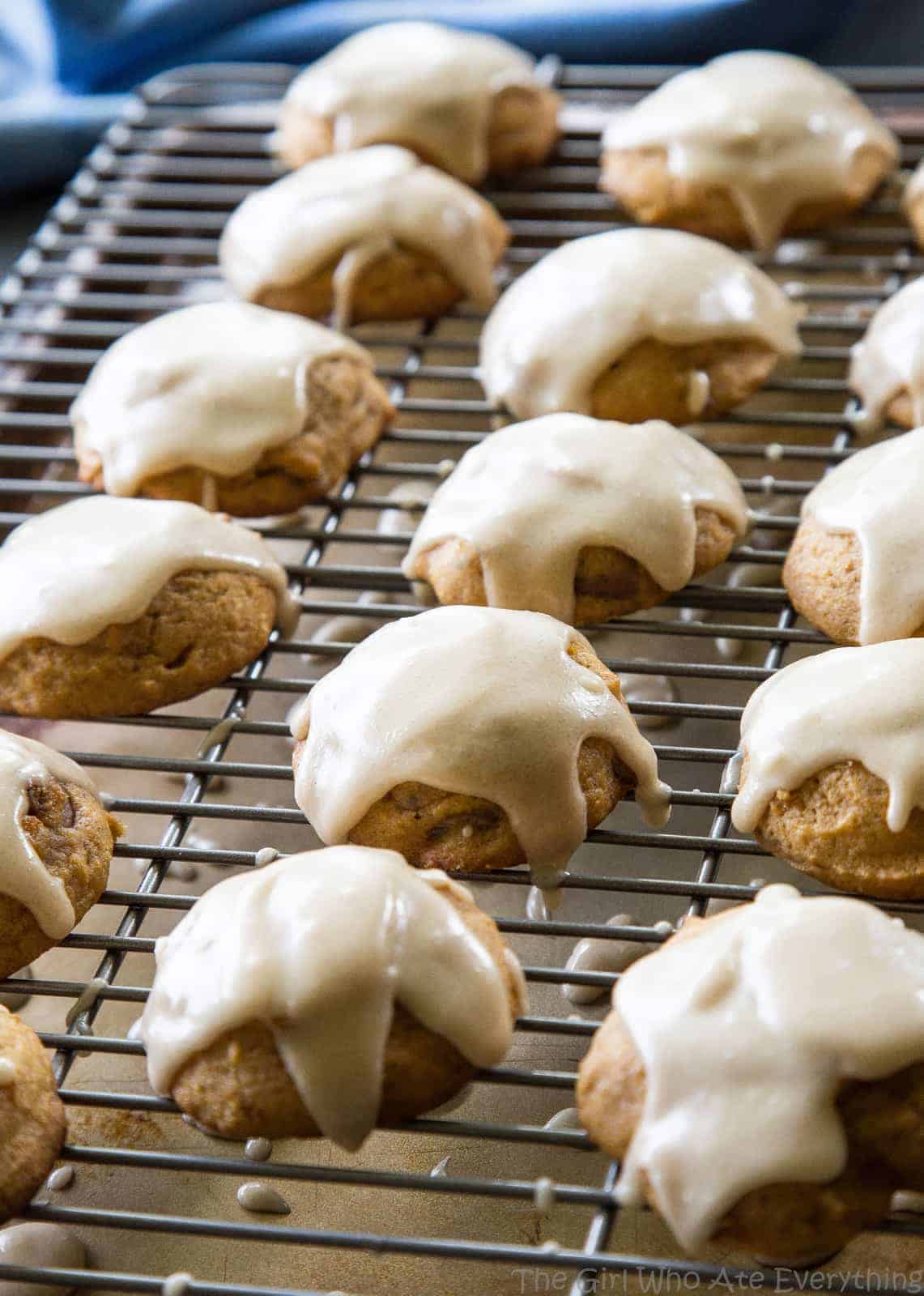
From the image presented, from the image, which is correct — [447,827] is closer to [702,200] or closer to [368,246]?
[368,246]

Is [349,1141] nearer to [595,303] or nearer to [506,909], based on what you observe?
[506,909]

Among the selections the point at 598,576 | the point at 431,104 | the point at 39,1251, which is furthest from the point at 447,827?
the point at 431,104

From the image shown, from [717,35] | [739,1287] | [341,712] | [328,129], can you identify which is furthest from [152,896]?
[717,35]

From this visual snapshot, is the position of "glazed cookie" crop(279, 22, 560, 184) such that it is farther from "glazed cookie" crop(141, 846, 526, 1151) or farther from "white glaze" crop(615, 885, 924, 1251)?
"white glaze" crop(615, 885, 924, 1251)

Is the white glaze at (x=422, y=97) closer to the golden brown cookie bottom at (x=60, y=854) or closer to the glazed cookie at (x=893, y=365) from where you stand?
the glazed cookie at (x=893, y=365)

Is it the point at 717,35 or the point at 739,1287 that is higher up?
the point at 717,35

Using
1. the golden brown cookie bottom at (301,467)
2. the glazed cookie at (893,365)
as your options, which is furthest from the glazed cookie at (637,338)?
the golden brown cookie bottom at (301,467)
